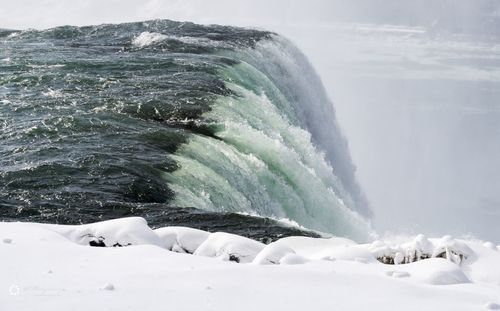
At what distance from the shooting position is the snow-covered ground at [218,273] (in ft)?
21.2

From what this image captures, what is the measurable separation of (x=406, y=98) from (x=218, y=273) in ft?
256

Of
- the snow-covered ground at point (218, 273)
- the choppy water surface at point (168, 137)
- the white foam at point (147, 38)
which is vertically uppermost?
the white foam at point (147, 38)

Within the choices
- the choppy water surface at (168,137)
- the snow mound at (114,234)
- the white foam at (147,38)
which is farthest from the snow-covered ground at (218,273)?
the white foam at (147,38)

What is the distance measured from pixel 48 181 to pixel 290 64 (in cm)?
1473

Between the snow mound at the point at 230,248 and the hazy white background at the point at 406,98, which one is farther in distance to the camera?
the hazy white background at the point at 406,98

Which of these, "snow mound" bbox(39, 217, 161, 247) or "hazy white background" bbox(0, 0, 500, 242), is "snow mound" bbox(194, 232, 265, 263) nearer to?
"snow mound" bbox(39, 217, 161, 247)

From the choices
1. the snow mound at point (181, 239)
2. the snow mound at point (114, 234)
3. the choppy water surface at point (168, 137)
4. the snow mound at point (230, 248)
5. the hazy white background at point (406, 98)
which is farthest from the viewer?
the hazy white background at point (406, 98)

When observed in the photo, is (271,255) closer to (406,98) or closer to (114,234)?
(114,234)

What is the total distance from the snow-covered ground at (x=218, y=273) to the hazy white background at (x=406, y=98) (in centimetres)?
2632

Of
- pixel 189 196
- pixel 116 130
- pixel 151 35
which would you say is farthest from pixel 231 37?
pixel 189 196

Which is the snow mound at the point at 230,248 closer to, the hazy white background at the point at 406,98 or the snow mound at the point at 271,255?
the snow mound at the point at 271,255

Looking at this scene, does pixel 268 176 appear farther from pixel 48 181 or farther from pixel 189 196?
pixel 48 181

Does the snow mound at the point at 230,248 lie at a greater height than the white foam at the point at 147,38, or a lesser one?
lesser

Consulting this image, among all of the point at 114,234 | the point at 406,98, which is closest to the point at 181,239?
the point at 114,234
